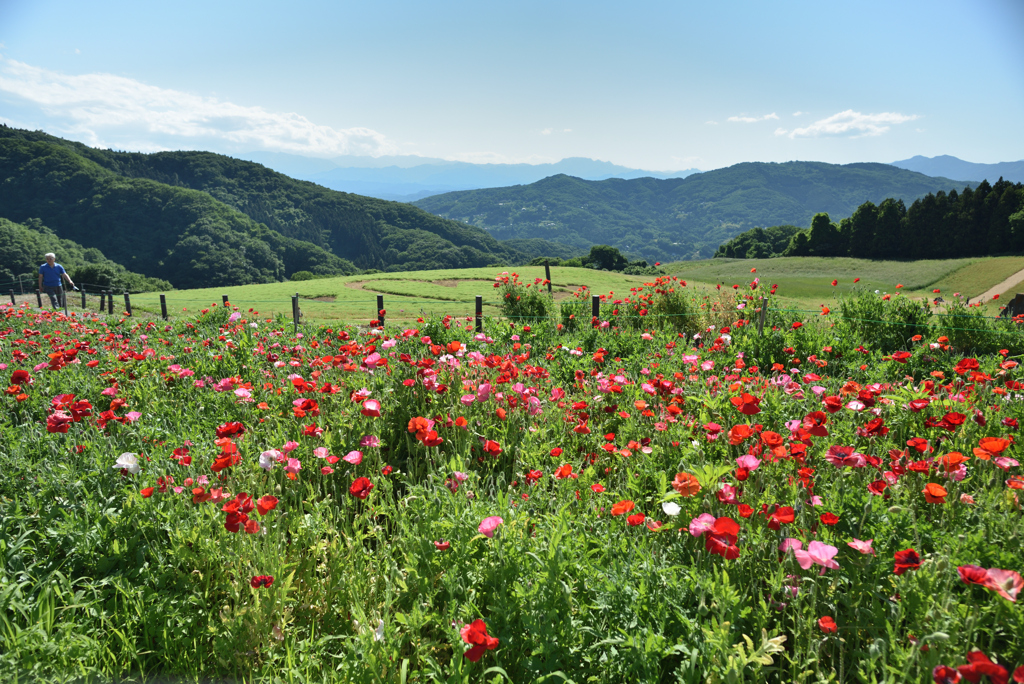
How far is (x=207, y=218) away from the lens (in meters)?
94.7

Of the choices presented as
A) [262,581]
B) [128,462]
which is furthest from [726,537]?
[128,462]

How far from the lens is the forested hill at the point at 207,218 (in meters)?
88.0

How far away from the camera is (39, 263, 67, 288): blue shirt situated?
42.2 feet

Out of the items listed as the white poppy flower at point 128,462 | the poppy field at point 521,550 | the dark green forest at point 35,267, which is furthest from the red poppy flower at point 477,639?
the dark green forest at point 35,267

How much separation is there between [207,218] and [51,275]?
96777 mm

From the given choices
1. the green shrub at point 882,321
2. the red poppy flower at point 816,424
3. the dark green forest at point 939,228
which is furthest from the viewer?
the dark green forest at point 939,228

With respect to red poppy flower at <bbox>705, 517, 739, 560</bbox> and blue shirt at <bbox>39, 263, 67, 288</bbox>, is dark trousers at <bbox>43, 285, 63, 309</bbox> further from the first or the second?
red poppy flower at <bbox>705, 517, 739, 560</bbox>

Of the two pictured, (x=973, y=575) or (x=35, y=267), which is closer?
(x=973, y=575)

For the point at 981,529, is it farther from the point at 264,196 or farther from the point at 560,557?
the point at 264,196

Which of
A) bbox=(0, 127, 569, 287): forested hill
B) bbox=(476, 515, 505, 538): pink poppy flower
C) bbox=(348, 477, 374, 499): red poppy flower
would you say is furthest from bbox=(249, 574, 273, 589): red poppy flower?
bbox=(0, 127, 569, 287): forested hill

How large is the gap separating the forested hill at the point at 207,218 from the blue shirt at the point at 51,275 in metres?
76.4

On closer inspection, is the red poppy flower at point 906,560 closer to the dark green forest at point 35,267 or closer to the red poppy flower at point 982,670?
the red poppy flower at point 982,670

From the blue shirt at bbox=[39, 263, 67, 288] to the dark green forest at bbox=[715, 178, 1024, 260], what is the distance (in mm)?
63900

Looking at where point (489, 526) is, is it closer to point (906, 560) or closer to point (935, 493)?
point (906, 560)
